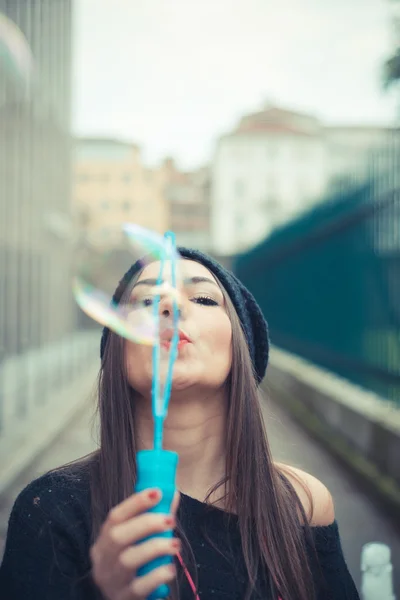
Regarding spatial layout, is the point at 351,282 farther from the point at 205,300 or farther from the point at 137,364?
the point at 137,364

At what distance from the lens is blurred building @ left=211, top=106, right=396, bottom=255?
2041 inches

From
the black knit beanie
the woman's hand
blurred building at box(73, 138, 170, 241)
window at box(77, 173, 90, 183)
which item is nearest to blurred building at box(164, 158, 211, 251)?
blurred building at box(73, 138, 170, 241)

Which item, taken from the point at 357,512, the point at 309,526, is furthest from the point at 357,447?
the point at 309,526

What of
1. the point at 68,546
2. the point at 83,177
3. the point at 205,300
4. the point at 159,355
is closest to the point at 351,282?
the point at 205,300

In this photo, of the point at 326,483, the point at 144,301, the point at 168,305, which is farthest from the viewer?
the point at 326,483

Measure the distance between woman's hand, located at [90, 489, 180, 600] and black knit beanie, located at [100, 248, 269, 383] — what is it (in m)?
0.77

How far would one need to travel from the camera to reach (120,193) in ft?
175

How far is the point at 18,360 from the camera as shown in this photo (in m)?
9.40

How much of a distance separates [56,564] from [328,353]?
5.95 metres

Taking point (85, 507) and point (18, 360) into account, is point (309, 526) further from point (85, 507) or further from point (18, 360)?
point (18, 360)

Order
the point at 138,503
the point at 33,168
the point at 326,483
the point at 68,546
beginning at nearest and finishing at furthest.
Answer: the point at 138,503 < the point at 68,546 < the point at 326,483 < the point at 33,168

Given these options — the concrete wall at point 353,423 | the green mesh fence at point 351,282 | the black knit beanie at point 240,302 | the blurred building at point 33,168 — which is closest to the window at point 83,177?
the blurred building at point 33,168

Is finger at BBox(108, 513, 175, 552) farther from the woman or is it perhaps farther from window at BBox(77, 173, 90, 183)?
window at BBox(77, 173, 90, 183)

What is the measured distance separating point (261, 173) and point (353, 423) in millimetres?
48972
